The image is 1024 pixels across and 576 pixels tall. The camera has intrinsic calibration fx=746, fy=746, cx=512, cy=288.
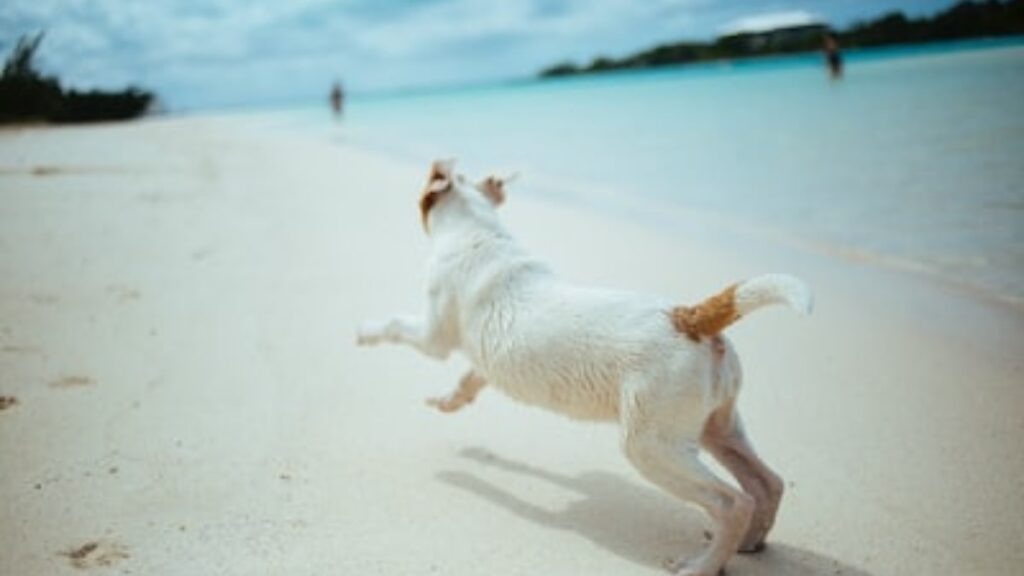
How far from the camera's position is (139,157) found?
13.2 meters

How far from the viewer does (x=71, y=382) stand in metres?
4.13

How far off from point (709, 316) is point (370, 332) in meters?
1.83

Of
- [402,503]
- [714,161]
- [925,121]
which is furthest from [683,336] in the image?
[925,121]

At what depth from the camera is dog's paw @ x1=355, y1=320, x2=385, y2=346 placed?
376 centimetres

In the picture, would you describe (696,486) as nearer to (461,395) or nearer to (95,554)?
(461,395)

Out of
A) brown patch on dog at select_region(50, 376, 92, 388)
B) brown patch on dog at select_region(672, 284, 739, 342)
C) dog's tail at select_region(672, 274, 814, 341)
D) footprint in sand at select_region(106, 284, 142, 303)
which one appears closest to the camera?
dog's tail at select_region(672, 274, 814, 341)

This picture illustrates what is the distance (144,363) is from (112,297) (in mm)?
1361

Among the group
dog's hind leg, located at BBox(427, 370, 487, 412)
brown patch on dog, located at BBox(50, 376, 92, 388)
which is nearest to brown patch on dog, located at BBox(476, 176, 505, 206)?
dog's hind leg, located at BBox(427, 370, 487, 412)

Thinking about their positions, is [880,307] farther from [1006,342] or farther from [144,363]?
[144,363]

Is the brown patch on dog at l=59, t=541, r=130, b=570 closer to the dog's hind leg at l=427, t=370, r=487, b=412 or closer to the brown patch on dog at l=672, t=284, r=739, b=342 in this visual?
the dog's hind leg at l=427, t=370, r=487, b=412

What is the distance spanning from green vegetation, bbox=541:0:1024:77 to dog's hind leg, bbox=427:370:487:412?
47.1 feet

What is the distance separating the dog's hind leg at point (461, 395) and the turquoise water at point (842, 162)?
12.6ft

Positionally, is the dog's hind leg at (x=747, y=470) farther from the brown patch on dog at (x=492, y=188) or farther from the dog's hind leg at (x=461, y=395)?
the brown patch on dog at (x=492, y=188)

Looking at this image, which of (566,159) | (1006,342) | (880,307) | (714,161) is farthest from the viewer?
(566,159)
